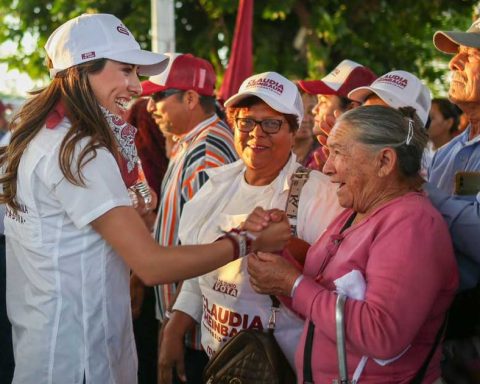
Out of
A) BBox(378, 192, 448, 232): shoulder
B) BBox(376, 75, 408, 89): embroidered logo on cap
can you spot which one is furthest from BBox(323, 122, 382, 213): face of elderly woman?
BBox(376, 75, 408, 89): embroidered logo on cap

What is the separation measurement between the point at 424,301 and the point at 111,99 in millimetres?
1237

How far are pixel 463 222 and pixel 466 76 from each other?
2.65 ft

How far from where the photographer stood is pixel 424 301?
2.13 meters

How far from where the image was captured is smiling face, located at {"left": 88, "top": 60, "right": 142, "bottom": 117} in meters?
2.42

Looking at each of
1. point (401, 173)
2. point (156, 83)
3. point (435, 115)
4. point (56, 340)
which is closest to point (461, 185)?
Result: point (401, 173)

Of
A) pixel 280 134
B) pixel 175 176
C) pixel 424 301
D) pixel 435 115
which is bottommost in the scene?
pixel 435 115

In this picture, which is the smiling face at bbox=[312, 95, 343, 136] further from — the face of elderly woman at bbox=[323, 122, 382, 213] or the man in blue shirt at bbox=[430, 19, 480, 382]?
the face of elderly woman at bbox=[323, 122, 382, 213]

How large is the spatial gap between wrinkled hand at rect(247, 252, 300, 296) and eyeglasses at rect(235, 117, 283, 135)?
2.60 ft

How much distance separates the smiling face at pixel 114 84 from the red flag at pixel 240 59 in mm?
3257

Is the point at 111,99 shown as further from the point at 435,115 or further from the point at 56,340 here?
the point at 435,115

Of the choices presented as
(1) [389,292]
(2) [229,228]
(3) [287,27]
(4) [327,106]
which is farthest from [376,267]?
(3) [287,27]

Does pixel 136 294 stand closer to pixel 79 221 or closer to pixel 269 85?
pixel 269 85

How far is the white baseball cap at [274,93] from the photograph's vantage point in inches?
121

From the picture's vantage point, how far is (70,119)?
2354 mm
